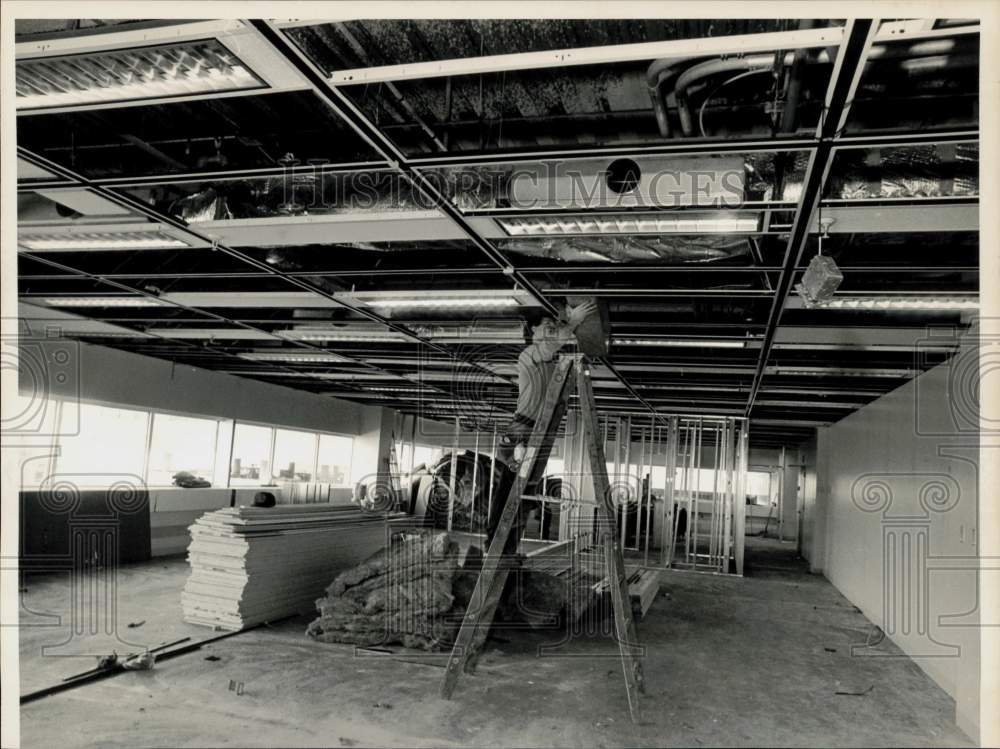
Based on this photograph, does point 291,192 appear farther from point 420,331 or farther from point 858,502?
point 858,502

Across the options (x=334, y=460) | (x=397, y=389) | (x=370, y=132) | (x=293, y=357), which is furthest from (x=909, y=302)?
(x=334, y=460)

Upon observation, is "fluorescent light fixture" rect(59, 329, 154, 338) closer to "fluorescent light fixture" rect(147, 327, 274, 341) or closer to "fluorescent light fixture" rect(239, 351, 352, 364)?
"fluorescent light fixture" rect(147, 327, 274, 341)

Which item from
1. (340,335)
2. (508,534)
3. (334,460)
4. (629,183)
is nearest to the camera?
(629,183)

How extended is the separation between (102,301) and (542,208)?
441 centimetres

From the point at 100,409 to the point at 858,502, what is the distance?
8.73m

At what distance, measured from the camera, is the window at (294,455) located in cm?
1127

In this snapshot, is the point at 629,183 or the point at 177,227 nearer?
the point at 629,183

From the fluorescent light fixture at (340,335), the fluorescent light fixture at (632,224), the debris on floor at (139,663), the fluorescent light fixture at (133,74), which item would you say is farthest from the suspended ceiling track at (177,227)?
the debris on floor at (139,663)

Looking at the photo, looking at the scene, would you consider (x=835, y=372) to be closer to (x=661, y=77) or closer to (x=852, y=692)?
(x=852, y=692)

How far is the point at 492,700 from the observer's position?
12.4 feet

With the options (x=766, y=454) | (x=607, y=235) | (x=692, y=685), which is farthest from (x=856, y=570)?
(x=766, y=454)

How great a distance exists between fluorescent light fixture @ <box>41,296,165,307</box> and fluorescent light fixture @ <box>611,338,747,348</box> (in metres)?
3.79

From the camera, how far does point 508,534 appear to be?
12.3 ft

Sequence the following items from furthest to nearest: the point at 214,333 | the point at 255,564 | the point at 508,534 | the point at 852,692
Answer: the point at 214,333, the point at 255,564, the point at 852,692, the point at 508,534
